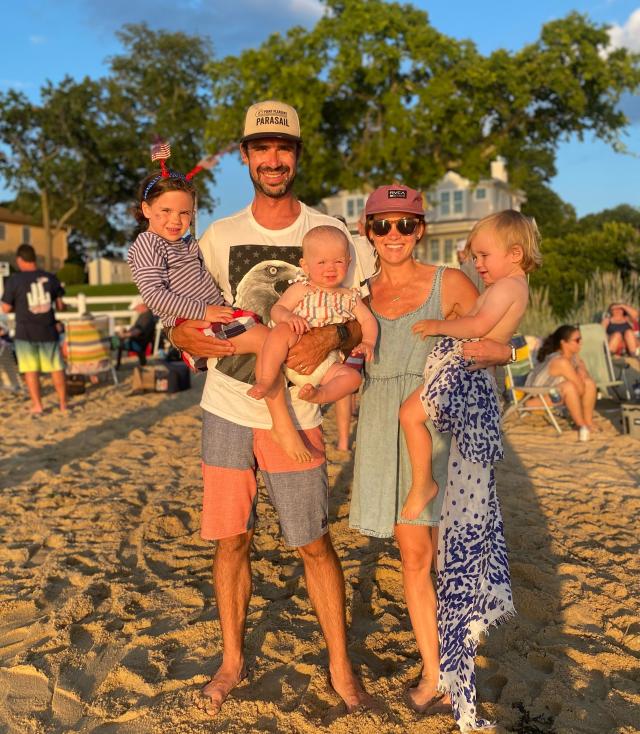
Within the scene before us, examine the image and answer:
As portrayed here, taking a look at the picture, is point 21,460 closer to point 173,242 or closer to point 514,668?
point 173,242

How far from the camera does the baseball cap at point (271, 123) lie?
2918mm

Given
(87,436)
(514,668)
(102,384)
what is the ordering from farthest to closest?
(102,384), (87,436), (514,668)

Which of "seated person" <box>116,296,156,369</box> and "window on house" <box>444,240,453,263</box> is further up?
"window on house" <box>444,240,453,263</box>

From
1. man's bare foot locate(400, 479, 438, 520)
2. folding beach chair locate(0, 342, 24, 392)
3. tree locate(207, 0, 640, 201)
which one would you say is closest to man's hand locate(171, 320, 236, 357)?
man's bare foot locate(400, 479, 438, 520)

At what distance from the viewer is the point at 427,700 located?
298cm

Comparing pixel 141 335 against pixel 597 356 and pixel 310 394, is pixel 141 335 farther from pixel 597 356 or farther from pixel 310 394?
pixel 310 394

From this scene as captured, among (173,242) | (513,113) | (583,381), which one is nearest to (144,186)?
(173,242)

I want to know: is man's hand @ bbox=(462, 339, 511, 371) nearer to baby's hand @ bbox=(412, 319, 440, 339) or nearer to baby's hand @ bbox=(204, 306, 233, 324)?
baby's hand @ bbox=(412, 319, 440, 339)

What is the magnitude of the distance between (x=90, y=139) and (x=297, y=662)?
44027 mm

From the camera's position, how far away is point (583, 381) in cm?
873

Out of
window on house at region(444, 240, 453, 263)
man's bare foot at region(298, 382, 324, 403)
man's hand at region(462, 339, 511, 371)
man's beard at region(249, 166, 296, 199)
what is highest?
window on house at region(444, 240, 453, 263)

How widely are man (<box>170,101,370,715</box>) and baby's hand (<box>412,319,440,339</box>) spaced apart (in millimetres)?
251

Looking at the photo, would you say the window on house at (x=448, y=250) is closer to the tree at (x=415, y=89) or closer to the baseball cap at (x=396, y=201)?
the tree at (x=415, y=89)

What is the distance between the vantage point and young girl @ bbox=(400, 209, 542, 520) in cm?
271
